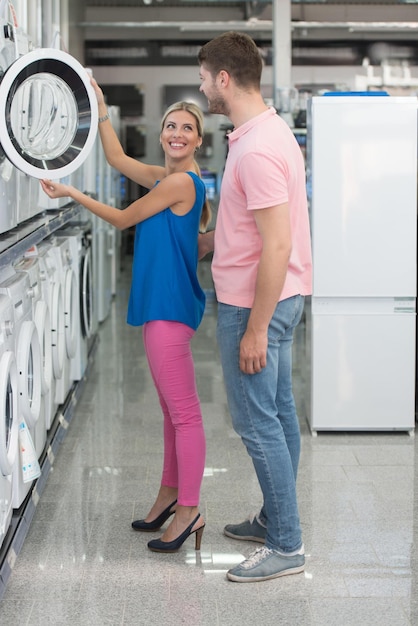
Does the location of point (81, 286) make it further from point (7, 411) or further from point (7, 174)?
point (7, 411)

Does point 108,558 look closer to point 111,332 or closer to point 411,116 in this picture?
point 411,116

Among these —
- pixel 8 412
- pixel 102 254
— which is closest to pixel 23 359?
pixel 8 412

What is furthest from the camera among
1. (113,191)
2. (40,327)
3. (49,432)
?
(113,191)

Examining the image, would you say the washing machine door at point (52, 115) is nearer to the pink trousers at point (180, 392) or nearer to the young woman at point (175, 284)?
the young woman at point (175, 284)

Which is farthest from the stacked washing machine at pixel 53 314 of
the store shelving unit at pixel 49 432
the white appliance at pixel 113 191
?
the white appliance at pixel 113 191

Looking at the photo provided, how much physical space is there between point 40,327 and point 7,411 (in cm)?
106

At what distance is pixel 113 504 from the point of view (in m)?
4.39

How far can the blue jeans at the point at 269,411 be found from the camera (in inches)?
136

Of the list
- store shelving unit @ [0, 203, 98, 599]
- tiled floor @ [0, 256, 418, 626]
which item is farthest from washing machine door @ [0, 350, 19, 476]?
tiled floor @ [0, 256, 418, 626]

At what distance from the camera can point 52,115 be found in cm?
408

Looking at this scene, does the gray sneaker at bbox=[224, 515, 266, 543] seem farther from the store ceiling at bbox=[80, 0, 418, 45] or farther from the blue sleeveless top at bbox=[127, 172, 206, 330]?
the store ceiling at bbox=[80, 0, 418, 45]

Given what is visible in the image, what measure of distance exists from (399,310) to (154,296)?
213 centimetres

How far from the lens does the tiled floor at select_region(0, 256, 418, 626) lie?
3344 mm

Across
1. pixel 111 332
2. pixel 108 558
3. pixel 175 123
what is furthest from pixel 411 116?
pixel 111 332
